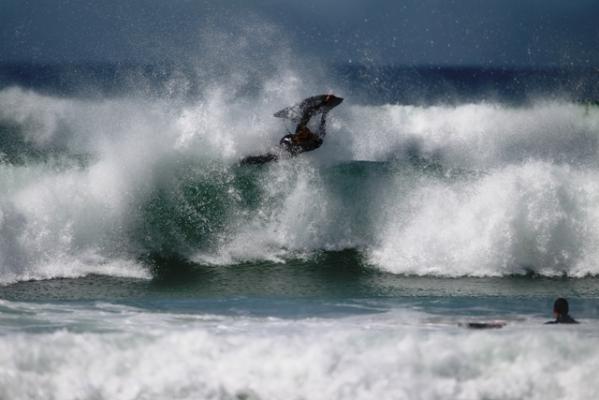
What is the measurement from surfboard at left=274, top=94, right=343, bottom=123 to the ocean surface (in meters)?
1.06

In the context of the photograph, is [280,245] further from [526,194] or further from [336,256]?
[526,194]

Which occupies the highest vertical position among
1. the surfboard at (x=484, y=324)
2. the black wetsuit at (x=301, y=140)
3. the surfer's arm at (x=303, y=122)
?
the surfer's arm at (x=303, y=122)

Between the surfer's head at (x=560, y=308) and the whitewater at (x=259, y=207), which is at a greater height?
the whitewater at (x=259, y=207)

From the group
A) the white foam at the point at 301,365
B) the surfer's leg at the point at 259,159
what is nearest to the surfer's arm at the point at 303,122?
the surfer's leg at the point at 259,159

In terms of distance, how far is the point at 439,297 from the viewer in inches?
524

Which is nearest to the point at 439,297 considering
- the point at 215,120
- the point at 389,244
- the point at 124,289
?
the point at 389,244

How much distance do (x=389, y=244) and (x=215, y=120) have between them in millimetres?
5730

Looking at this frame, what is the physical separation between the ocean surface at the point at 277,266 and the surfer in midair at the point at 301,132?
0.35 m

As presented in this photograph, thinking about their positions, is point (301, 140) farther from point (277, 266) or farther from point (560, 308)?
point (560, 308)

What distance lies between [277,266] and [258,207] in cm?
220

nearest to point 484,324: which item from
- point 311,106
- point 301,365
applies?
point 301,365

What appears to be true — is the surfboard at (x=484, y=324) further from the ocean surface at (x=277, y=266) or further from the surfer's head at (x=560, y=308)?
the surfer's head at (x=560, y=308)

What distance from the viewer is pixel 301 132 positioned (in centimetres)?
1905

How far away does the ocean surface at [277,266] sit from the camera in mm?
9688
